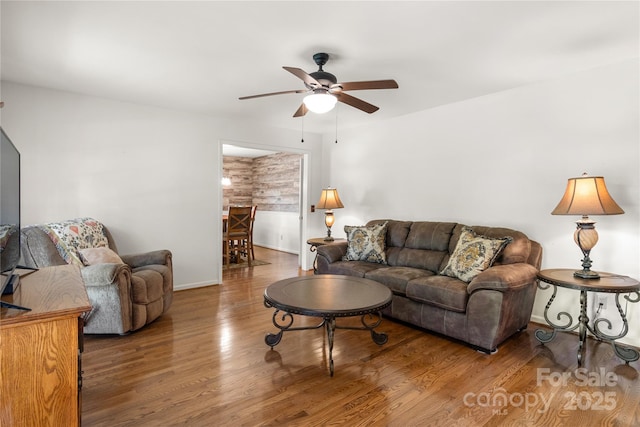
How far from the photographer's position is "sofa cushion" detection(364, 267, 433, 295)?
3090 mm

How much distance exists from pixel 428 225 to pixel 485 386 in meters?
1.94

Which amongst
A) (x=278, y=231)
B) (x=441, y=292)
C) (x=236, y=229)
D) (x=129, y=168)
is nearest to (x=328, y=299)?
(x=441, y=292)

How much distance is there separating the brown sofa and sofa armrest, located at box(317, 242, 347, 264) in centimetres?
1

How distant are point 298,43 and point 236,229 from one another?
3.97 m

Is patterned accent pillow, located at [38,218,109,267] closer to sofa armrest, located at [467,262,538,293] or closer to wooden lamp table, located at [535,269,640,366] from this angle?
sofa armrest, located at [467,262,538,293]

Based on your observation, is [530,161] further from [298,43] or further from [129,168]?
[129,168]

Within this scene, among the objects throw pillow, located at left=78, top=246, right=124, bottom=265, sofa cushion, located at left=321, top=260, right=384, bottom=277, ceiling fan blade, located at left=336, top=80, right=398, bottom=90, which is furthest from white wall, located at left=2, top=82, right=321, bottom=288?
ceiling fan blade, located at left=336, top=80, right=398, bottom=90

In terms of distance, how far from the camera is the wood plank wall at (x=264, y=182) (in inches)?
285

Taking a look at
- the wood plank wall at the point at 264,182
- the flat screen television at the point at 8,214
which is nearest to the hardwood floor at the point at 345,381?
the flat screen television at the point at 8,214

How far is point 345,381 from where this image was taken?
7.06 ft

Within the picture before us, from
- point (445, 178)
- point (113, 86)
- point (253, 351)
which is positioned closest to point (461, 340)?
point (253, 351)

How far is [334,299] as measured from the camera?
240 centimetres

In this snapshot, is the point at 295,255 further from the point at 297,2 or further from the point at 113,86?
the point at 297,2

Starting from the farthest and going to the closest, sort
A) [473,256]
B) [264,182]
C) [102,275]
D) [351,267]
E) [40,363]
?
[264,182], [351,267], [473,256], [102,275], [40,363]
